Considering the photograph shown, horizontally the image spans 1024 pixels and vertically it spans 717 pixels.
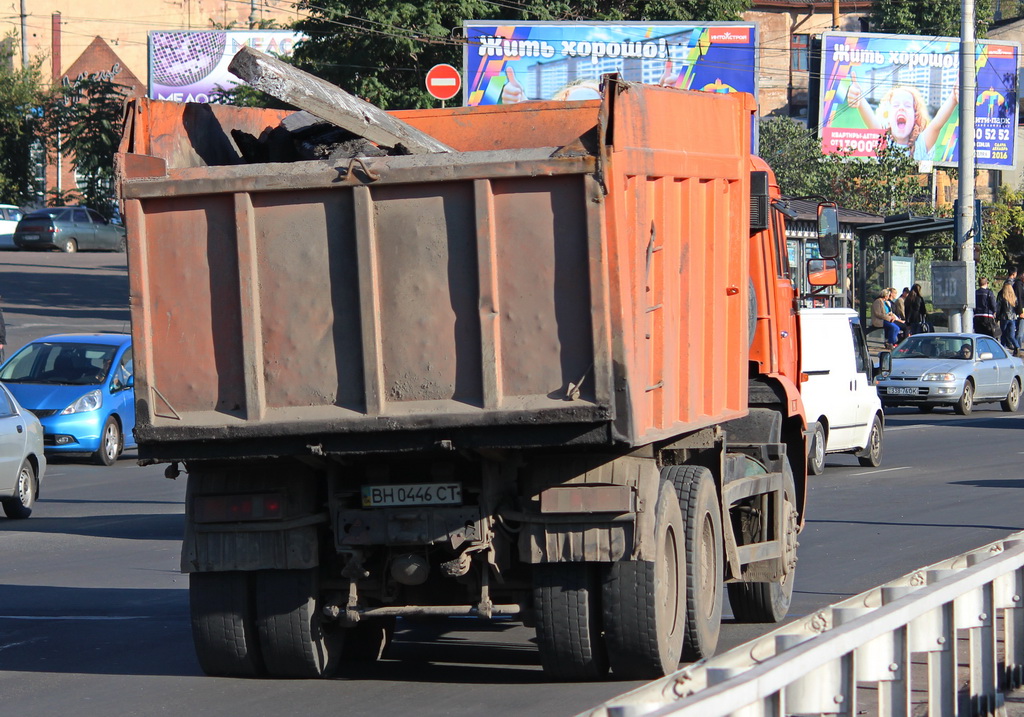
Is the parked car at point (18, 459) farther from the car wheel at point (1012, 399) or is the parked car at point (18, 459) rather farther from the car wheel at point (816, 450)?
the car wheel at point (1012, 399)

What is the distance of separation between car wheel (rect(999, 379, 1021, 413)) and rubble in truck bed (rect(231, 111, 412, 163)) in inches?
925

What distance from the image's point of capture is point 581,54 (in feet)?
128

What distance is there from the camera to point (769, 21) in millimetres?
78562

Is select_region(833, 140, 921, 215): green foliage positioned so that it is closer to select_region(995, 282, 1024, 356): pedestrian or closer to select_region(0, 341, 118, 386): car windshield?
select_region(995, 282, 1024, 356): pedestrian

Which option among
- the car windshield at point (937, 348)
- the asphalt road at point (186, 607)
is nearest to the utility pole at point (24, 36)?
the car windshield at point (937, 348)

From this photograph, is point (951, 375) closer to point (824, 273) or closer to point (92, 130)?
point (824, 273)

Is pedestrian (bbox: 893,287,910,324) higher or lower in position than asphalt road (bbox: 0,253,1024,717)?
higher

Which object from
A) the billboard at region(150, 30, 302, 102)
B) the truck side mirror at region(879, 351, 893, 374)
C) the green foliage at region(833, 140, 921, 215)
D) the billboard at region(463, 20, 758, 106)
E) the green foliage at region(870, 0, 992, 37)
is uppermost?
the green foliage at region(870, 0, 992, 37)

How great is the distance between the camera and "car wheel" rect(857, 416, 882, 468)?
64.7 feet

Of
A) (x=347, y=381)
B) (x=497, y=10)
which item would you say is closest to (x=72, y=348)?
(x=347, y=381)

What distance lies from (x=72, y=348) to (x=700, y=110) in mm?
15354

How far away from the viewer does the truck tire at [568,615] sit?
7301 millimetres

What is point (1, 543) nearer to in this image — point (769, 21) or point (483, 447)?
point (483, 447)

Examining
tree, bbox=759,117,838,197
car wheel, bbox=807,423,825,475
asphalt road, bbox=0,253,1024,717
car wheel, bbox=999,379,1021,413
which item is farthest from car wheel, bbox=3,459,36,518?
tree, bbox=759,117,838,197
